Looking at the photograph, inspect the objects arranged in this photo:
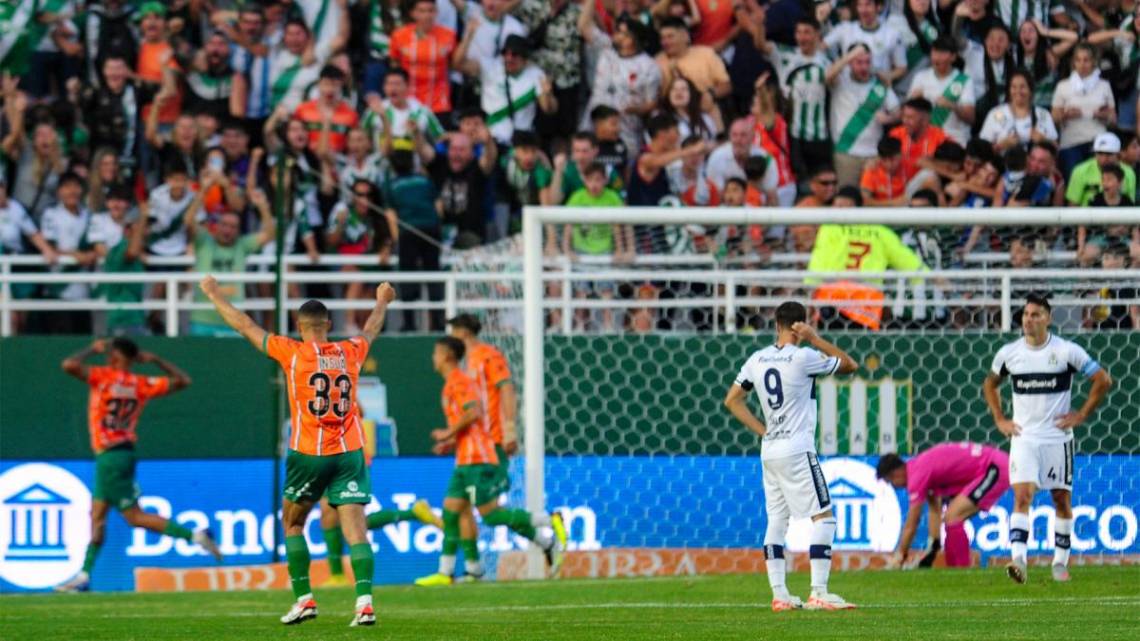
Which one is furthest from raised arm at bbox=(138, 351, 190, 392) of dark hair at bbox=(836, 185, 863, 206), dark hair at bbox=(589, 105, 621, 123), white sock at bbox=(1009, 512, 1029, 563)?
white sock at bbox=(1009, 512, 1029, 563)

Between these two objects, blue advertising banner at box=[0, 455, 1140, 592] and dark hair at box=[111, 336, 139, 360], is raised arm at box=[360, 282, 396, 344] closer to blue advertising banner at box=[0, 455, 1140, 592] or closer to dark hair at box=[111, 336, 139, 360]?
blue advertising banner at box=[0, 455, 1140, 592]

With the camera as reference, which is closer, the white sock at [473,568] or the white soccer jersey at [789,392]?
the white soccer jersey at [789,392]

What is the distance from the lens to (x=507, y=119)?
1997 centimetres

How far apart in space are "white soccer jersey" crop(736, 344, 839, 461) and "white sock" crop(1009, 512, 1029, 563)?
2314 mm

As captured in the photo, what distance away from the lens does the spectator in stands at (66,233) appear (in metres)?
19.3

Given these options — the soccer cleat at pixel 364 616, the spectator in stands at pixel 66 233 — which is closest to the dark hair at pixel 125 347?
the spectator in stands at pixel 66 233

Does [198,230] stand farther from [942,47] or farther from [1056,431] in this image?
[1056,431]

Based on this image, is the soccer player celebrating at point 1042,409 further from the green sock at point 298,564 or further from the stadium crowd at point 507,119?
the green sock at point 298,564

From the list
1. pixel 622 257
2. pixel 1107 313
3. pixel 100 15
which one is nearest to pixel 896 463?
pixel 1107 313

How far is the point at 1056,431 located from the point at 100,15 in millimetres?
10996

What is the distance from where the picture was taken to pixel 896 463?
1602 cm

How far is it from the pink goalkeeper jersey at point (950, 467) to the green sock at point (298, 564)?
6241 millimetres

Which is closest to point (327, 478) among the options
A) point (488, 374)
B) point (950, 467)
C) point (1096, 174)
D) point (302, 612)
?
point (302, 612)

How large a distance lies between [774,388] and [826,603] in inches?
49.4
